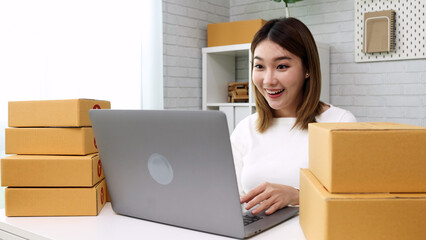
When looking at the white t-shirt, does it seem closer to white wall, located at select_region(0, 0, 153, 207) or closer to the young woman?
the young woman

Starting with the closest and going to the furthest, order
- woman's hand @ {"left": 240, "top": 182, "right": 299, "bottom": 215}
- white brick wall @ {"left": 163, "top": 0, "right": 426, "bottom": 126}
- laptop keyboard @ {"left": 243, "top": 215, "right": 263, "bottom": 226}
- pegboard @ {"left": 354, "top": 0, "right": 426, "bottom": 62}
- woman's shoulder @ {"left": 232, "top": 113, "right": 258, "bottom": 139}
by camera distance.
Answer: laptop keyboard @ {"left": 243, "top": 215, "right": 263, "bottom": 226}, woman's hand @ {"left": 240, "top": 182, "right": 299, "bottom": 215}, woman's shoulder @ {"left": 232, "top": 113, "right": 258, "bottom": 139}, pegboard @ {"left": 354, "top": 0, "right": 426, "bottom": 62}, white brick wall @ {"left": 163, "top": 0, "right": 426, "bottom": 126}

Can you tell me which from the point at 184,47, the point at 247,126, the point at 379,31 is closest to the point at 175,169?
the point at 247,126

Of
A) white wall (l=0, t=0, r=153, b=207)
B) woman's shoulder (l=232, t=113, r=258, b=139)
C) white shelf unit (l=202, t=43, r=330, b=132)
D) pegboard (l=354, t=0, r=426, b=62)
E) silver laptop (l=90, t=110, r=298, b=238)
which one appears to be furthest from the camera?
white shelf unit (l=202, t=43, r=330, b=132)

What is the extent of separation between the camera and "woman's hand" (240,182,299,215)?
111 cm

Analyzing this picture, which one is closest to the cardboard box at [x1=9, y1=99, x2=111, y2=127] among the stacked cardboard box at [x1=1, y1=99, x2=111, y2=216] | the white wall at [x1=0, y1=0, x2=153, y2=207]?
the stacked cardboard box at [x1=1, y1=99, x2=111, y2=216]

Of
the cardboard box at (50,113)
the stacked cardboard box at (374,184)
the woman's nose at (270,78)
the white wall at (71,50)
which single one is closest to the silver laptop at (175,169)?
the cardboard box at (50,113)

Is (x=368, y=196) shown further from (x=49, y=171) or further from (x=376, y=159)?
(x=49, y=171)

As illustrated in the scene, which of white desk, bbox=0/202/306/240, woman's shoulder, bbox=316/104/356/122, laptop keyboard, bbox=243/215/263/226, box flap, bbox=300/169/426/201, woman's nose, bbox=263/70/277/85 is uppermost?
woman's nose, bbox=263/70/277/85

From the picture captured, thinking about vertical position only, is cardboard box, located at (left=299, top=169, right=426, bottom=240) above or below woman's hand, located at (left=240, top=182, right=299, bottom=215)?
above

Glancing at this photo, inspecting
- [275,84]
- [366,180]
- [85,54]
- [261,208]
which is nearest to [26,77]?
[85,54]

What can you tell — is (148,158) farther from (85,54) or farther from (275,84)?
(85,54)

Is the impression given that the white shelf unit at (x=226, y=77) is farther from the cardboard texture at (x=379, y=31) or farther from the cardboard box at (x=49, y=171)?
the cardboard box at (x=49, y=171)

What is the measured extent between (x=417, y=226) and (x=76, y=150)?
0.86 meters

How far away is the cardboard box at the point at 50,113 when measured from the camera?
1.18 meters
